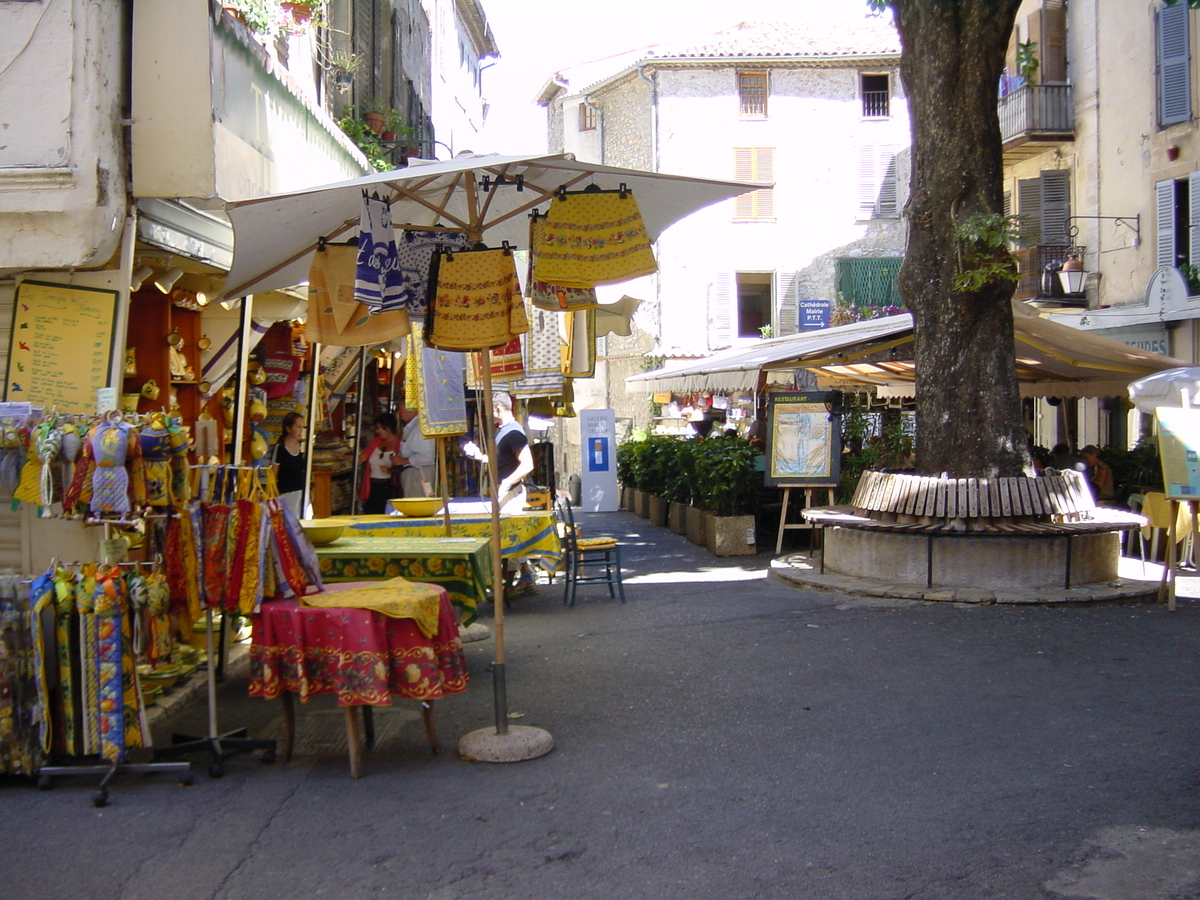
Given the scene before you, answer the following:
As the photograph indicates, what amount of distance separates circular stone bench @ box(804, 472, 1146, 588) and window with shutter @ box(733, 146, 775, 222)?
22530 mm

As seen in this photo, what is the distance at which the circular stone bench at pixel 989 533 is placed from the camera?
8.73 metres

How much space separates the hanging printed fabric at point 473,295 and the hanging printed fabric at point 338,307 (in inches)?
35.8

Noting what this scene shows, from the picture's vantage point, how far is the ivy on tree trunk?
934 cm

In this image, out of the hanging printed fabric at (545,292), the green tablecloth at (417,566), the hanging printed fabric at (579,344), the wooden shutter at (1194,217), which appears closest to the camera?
the hanging printed fabric at (545,292)

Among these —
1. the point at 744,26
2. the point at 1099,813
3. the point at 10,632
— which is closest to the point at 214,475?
the point at 10,632

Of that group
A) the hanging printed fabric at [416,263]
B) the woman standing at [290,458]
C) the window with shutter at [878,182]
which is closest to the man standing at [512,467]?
the woman standing at [290,458]

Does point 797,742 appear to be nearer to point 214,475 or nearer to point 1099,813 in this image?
point 1099,813

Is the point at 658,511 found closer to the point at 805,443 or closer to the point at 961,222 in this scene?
the point at 805,443

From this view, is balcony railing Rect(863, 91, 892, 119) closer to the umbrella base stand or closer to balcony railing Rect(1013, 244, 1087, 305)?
balcony railing Rect(1013, 244, 1087, 305)

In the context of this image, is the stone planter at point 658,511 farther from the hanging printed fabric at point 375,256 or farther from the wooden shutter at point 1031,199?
the hanging printed fabric at point 375,256

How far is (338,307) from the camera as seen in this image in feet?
20.3

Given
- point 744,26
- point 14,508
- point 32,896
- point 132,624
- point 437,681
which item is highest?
point 744,26

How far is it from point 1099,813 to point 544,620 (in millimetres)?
5166

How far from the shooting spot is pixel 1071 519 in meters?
9.15
